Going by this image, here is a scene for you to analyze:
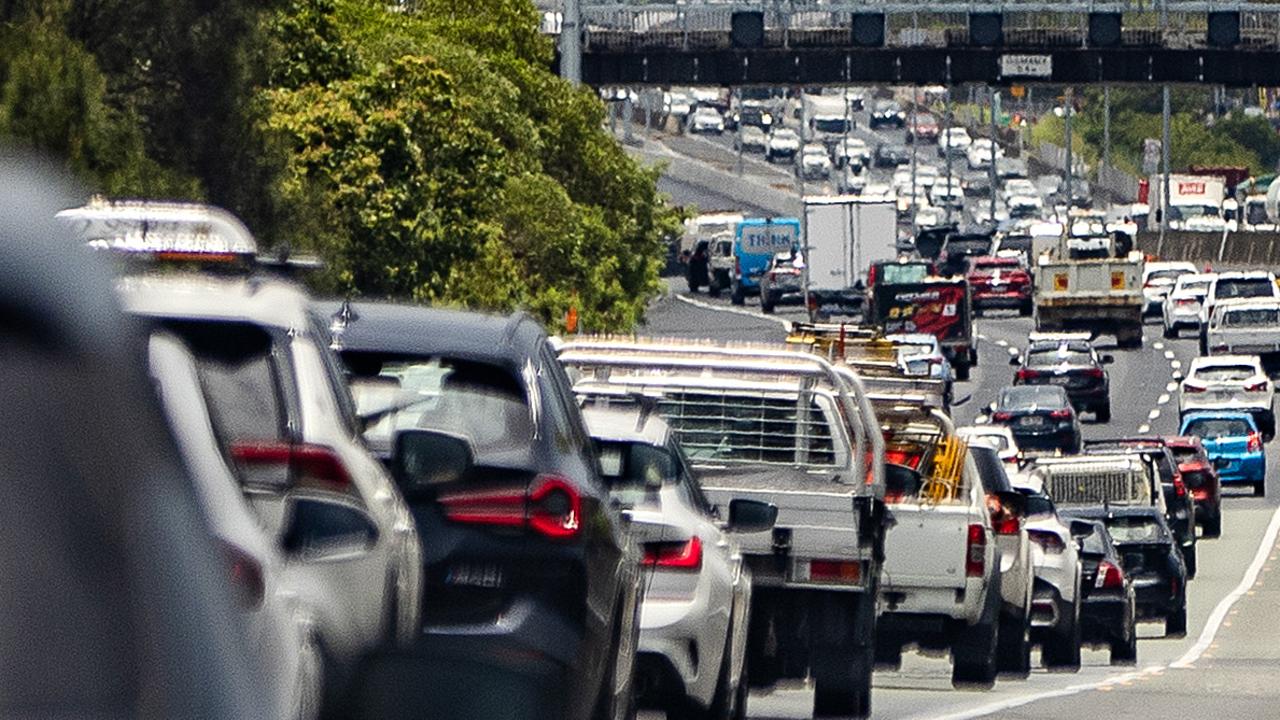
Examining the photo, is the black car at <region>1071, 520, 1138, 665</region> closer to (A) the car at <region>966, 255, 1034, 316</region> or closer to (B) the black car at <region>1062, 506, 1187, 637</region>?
(B) the black car at <region>1062, 506, 1187, 637</region>

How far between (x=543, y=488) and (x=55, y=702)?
19.9 ft

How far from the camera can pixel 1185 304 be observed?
84875 millimetres

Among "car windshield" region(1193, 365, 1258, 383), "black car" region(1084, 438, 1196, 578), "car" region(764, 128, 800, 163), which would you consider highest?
"black car" region(1084, 438, 1196, 578)

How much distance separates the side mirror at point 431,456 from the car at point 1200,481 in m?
40.4

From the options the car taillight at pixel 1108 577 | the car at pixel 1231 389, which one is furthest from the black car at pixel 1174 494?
the car at pixel 1231 389

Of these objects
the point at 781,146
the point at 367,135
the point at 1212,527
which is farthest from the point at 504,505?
the point at 781,146

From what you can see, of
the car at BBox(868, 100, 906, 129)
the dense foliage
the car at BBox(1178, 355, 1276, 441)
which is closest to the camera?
the dense foliage

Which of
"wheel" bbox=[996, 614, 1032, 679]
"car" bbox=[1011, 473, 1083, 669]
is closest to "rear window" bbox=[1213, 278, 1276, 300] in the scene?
"car" bbox=[1011, 473, 1083, 669]

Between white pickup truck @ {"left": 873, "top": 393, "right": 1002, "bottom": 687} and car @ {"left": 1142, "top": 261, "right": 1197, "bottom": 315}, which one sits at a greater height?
white pickup truck @ {"left": 873, "top": 393, "right": 1002, "bottom": 687}

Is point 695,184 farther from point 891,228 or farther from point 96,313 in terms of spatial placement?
point 96,313

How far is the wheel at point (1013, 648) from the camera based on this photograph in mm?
22250

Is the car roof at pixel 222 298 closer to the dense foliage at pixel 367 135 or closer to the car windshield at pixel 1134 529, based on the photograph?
the dense foliage at pixel 367 135

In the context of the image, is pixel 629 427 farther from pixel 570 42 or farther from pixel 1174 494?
pixel 570 42

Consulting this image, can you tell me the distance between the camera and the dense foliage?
1088 inches
